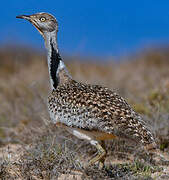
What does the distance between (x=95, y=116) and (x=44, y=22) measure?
131cm

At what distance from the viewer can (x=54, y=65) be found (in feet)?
11.8

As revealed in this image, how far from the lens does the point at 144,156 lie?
367cm

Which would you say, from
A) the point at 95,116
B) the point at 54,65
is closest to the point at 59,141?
the point at 54,65

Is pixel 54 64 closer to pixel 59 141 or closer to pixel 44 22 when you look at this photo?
pixel 44 22

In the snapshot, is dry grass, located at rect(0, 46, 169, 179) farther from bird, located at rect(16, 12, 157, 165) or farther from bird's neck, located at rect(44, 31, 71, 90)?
bird's neck, located at rect(44, 31, 71, 90)

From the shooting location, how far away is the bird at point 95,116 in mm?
2752

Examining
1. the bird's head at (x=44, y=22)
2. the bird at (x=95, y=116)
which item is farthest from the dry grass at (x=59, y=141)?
the bird's head at (x=44, y=22)

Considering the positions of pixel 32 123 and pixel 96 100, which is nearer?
pixel 96 100

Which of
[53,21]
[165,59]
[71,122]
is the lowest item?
[165,59]

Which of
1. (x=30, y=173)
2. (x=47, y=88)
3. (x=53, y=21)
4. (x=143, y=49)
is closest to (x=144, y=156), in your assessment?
(x=30, y=173)

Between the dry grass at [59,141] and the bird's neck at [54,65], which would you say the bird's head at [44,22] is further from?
the dry grass at [59,141]

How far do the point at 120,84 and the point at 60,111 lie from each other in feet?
13.8

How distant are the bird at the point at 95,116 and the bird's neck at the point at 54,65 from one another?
3cm

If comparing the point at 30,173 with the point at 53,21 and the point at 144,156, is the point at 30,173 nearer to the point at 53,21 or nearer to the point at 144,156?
the point at 144,156
